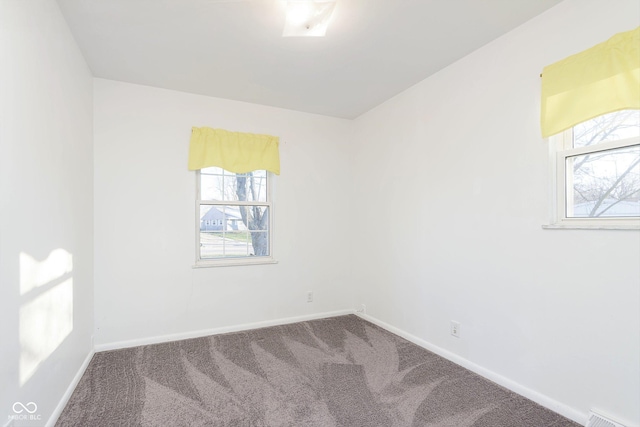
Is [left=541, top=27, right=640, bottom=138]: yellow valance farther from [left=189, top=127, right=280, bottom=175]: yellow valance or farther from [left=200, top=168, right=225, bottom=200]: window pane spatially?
[left=200, top=168, right=225, bottom=200]: window pane

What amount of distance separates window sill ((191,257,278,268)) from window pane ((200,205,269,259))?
0.24 feet

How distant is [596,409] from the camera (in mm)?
1741

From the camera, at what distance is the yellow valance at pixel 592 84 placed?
1587mm

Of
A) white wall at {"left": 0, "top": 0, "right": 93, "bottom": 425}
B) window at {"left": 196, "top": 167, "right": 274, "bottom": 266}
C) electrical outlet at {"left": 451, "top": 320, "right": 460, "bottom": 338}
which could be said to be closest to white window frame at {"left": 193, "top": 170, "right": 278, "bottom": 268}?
window at {"left": 196, "top": 167, "right": 274, "bottom": 266}

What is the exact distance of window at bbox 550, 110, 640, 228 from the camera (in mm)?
1666

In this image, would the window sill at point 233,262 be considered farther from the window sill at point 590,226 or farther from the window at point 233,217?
the window sill at point 590,226

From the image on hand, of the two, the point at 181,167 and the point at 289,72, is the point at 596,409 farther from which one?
the point at 181,167

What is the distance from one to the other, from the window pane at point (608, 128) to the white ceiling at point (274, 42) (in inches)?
31.0

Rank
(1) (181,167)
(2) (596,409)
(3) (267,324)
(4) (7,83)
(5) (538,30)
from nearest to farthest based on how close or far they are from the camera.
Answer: (4) (7,83), (2) (596,409), (5) (538,30), (1) (181,167), (3) (267,324)

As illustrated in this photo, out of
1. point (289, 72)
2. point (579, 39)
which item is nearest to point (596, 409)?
point (579, 39)

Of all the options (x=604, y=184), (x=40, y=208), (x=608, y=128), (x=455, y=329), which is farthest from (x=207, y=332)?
(x=608, y=128)

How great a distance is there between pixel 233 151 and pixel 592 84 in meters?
2.92

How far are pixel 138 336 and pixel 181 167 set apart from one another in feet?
5.49

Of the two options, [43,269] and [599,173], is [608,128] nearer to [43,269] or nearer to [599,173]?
[599,173]
